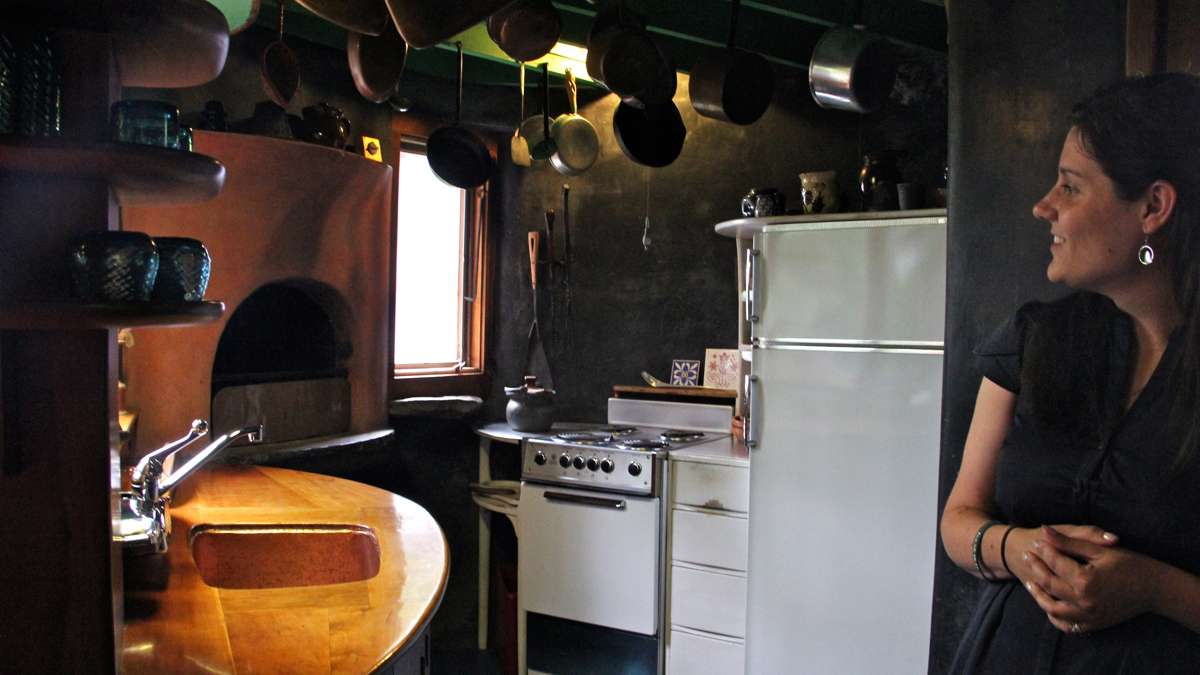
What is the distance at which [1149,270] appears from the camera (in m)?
1.31

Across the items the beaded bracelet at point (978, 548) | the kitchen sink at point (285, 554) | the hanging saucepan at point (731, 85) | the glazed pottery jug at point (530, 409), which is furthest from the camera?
the glazed pottery jug at point (530, 409)

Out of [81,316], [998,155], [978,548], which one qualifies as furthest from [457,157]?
[978,548]

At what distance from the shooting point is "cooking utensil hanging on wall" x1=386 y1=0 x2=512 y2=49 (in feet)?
5.19

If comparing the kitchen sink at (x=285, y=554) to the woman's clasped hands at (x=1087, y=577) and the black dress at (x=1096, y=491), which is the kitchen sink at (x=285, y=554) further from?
the woman's clasped hands at (x=1087, y=577)

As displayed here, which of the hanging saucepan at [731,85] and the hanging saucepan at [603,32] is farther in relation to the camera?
the hanging saucepan at [731,85]

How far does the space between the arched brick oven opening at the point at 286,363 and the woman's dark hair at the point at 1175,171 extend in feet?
9.29

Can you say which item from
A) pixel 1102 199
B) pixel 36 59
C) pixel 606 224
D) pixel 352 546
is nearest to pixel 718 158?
pixel 606 224

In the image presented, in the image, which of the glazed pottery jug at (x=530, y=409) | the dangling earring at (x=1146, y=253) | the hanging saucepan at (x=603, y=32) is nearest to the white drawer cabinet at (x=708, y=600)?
the glazed pottery jug at (x=530, y=409)

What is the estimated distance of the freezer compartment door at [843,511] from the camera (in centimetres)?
301

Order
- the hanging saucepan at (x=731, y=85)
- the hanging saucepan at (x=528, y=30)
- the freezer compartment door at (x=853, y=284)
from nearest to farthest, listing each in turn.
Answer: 1. the hanging saucepan at (x=528, y=30)
2. the hanging saucepan at (x=731, y=85)
3. the freezer compartment door at (x=853, y=284)

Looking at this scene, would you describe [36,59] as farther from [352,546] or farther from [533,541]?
[533,541]

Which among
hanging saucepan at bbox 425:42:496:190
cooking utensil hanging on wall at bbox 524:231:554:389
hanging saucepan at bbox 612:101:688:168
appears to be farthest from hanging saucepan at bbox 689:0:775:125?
cooking utensil hanging on wall at bbox 524:231:554:389

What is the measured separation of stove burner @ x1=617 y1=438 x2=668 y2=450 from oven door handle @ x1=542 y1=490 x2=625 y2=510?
0.70ft

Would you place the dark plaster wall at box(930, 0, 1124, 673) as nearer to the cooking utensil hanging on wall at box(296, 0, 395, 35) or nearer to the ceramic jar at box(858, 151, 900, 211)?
the cooking utensil hanging on wall at box(296, 0, 395, 35)
